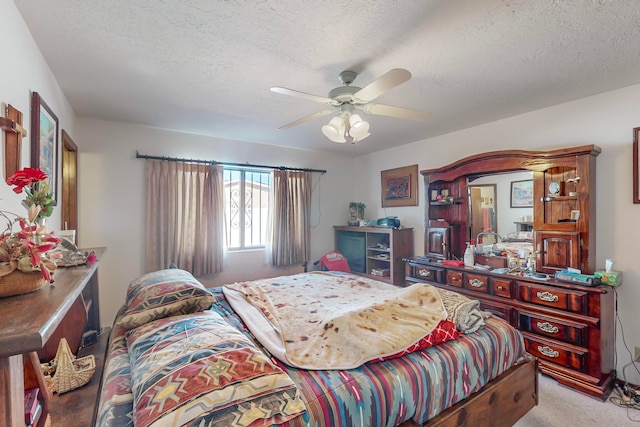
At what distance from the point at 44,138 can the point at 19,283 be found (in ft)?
5.07

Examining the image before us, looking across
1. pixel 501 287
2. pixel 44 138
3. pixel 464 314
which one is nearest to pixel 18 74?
pixel 44 138

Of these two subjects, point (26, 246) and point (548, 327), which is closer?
point (26, 246)

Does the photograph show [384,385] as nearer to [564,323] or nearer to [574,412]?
[574,412]

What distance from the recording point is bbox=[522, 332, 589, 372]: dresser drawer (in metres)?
2.27

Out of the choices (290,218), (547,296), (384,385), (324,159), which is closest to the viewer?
(384,385)

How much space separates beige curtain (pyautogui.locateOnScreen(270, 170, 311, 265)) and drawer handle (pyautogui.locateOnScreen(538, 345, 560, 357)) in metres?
2.95

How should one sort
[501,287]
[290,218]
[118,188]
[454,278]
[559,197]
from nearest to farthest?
[559,197], [501,287], [454,278], [118,188], [290,218]

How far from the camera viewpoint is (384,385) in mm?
1204

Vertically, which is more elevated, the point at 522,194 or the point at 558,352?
the point at 522,194

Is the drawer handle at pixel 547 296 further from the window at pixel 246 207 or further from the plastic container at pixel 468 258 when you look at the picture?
the window at pixel 246 207

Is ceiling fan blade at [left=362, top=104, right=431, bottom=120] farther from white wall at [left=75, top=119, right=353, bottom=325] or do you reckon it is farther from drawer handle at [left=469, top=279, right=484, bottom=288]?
white wall at [left=75, top=119, right=353, bottom=325]

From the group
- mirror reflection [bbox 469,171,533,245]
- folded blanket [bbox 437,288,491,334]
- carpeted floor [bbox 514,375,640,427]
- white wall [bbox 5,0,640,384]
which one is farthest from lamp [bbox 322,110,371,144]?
carpeted floor [bbox 514,375,640,427]

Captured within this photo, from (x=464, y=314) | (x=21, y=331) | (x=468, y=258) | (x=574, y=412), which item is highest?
(x=21, y=331)

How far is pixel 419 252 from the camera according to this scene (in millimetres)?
4102
